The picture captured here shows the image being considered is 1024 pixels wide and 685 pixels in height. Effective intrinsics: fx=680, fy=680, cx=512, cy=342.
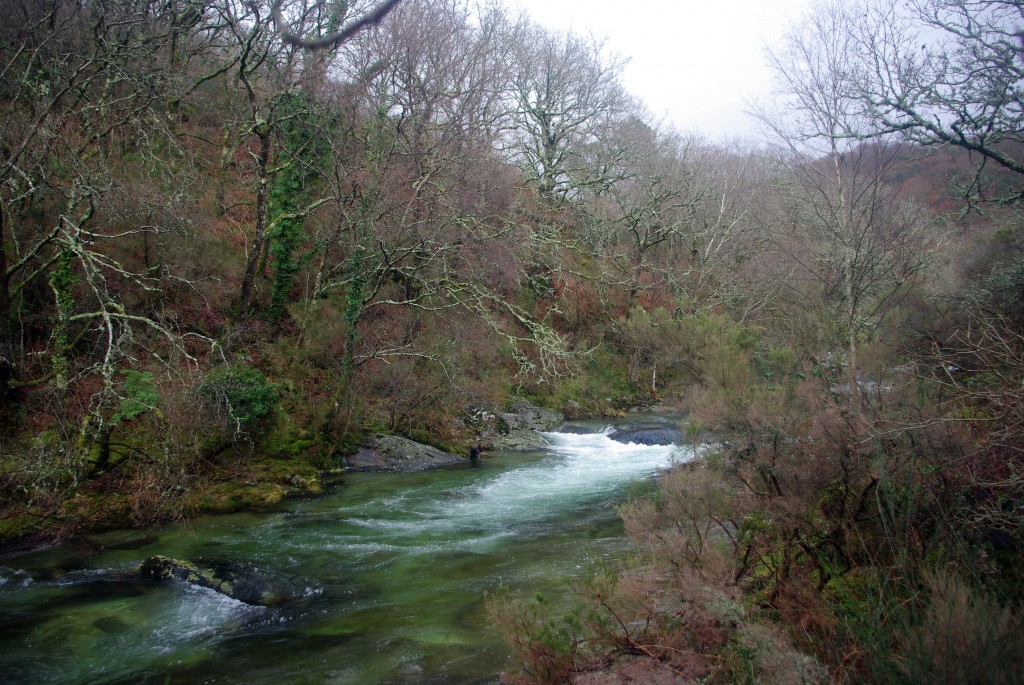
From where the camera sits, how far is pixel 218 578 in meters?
7.80

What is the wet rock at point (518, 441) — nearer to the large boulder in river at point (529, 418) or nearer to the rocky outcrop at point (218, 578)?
the large boulder in river at point (529, 418)

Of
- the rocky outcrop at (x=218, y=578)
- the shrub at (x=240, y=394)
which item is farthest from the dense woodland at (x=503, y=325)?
the rocky outcrop at (x=218, y=578)

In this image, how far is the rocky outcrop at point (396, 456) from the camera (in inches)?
567

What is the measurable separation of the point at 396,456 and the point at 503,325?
A: 5.47 meters

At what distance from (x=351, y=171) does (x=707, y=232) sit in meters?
15.6

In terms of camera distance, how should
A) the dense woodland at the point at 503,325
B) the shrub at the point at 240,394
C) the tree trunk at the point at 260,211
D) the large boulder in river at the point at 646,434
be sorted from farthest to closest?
the large boulder in river at the point at 646,434 → the tree trunk at the point at 260,211 → the shrub at the point at 240,394 → the dense woodland at the point at 503,325

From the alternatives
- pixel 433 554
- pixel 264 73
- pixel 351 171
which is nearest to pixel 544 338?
pixel 351 171

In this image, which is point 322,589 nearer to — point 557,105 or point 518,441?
point 518,441

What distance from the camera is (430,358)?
51.3 feet

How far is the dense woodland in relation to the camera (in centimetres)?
492

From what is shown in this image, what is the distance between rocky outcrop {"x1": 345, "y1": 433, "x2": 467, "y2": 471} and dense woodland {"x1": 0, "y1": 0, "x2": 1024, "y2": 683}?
48cm

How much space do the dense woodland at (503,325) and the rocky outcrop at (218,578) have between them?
7.40 feet

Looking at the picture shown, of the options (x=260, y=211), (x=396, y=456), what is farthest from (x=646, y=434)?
(x=260, y=211)

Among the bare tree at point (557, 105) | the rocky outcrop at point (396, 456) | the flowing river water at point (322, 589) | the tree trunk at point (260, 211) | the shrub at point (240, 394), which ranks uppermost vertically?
the bare tree at point (557, 105)
